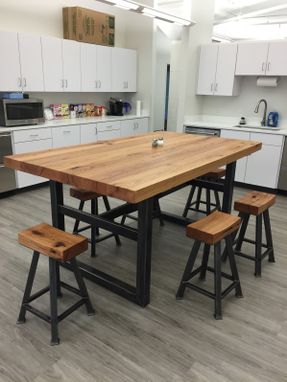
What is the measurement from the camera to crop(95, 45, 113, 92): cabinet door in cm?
534

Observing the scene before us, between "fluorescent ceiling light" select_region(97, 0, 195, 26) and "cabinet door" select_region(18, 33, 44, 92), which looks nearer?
"fluorescent ceiling light" select_region(97, 0, 195, 26)

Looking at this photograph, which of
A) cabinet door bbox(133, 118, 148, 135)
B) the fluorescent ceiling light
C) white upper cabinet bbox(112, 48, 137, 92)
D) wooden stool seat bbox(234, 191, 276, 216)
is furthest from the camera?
cabinet door bbox(133, 118, 148, 135)

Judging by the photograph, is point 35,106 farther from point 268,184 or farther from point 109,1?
point 268,184

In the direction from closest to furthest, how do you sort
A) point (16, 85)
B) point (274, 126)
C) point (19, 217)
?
point (19, 217), point (16, 85), point (274, 126)

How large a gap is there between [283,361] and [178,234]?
1675mm

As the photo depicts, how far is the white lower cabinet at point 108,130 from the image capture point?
5.26 meters

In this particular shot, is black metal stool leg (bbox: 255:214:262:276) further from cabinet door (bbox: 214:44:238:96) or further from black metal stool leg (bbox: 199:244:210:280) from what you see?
cabinet door (bbox: 214:44:238:96)

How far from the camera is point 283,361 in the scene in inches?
73.2

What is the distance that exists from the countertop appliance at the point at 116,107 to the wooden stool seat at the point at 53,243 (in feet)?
14.0

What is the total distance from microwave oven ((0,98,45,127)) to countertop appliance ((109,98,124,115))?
1.64 metres

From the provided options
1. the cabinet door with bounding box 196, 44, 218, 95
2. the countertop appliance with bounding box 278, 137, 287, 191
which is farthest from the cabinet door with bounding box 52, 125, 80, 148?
the countertop appliance with bounding box 278, 137, 287, 191

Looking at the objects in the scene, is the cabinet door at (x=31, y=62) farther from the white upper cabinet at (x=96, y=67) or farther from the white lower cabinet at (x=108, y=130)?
the white lower cabinet at (x=108, y=130)

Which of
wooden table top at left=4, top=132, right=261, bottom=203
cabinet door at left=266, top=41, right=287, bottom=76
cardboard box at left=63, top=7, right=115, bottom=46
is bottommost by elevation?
wooden table top at left=4, top=132, right=261, bottom=203

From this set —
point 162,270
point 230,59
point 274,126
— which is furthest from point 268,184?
point 162,270
